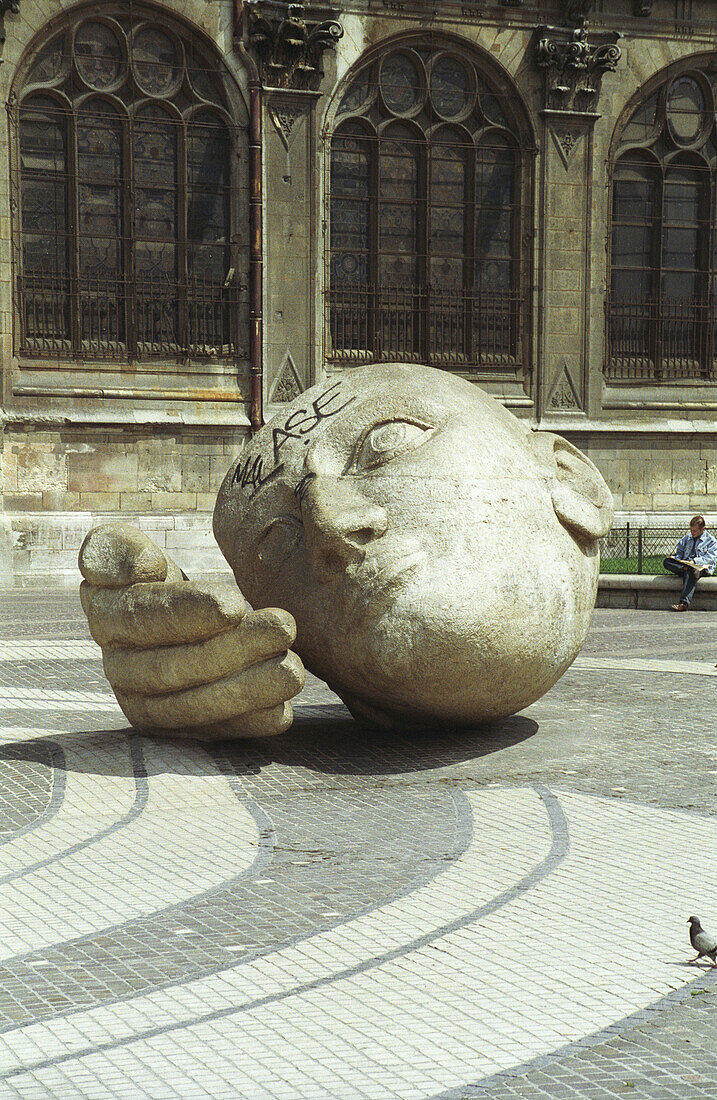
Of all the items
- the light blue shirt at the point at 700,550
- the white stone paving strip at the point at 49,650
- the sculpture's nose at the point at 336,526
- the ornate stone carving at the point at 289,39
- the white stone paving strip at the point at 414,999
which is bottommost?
the white stone paving strip at the point at 49,650

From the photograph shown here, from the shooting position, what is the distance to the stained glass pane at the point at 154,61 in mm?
20891

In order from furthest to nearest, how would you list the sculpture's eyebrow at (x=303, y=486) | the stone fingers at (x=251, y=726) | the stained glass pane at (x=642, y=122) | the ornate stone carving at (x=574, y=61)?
the stained glass pane at (x=642, y=122) → the ornate stone carving at (x=574, y=61) → the sculpture's eyebrow at (x=303, y=486) → the stone fingers at (x=251, y=726)

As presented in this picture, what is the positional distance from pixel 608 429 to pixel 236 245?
7.00m

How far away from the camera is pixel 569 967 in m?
4.27

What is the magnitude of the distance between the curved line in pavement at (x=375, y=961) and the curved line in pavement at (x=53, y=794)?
189 centimetres

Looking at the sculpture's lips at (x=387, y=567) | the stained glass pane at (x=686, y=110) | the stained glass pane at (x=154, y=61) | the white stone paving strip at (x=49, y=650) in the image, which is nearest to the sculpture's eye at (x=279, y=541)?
the sculpture's lips at (x=387, y=567)

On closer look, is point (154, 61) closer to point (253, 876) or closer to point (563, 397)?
point (563, 397)

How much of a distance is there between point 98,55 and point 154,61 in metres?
0.87

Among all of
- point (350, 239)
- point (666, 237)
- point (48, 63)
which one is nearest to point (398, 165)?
point (350, 239)

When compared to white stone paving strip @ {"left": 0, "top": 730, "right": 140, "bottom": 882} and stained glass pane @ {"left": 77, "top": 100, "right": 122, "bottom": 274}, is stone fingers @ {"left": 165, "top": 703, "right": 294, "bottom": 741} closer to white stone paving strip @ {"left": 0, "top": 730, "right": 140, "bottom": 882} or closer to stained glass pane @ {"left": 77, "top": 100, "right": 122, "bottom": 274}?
white stone paving strip @ {"left": 0, "top": 730, "right": 140, "bottom": 882}

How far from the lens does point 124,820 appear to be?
6.12 m

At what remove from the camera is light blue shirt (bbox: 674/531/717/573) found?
55.8ft

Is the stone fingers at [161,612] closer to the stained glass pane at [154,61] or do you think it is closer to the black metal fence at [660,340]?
the stained glass pane at [154,61]

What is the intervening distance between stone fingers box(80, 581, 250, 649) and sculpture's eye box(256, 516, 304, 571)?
0.65 m
